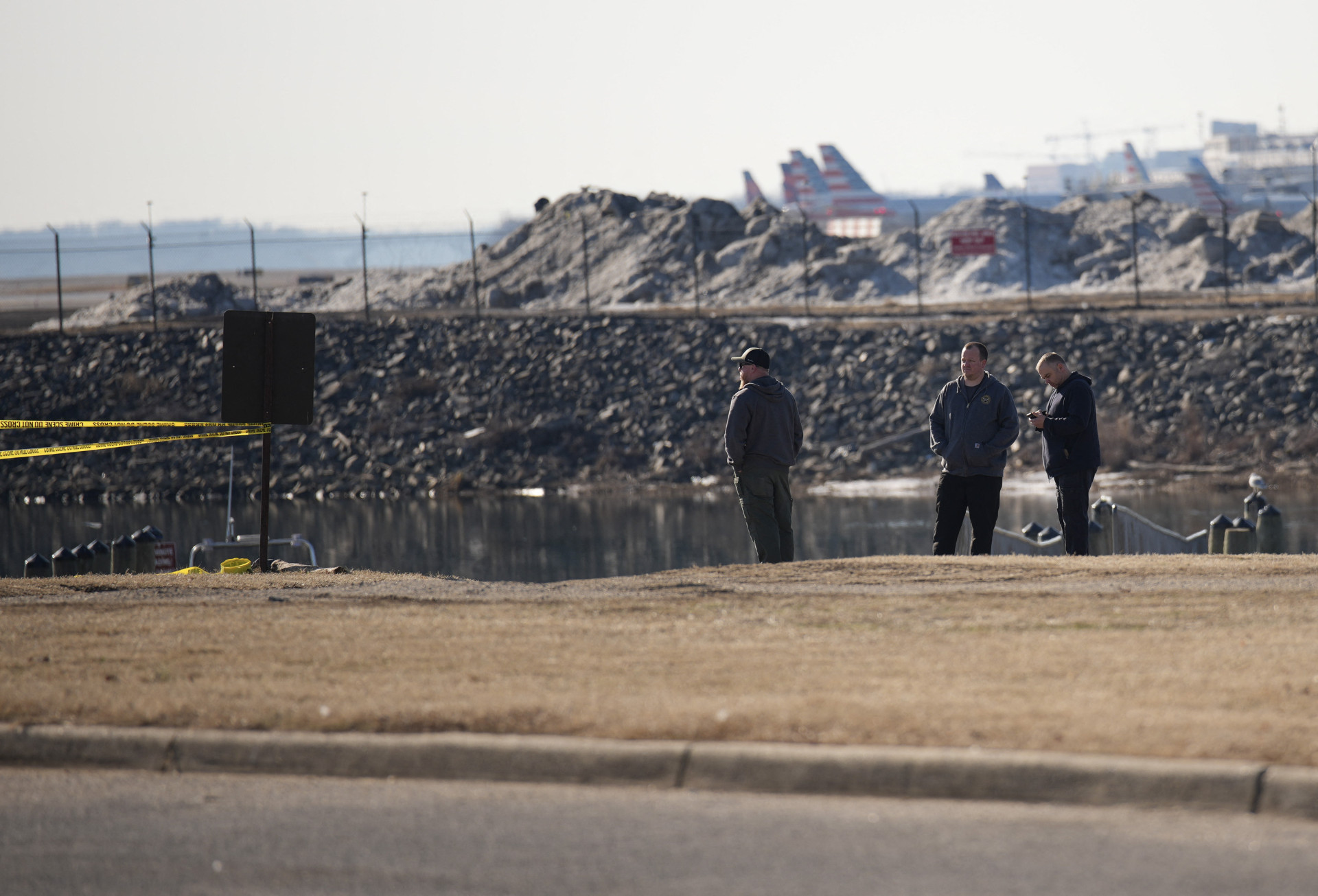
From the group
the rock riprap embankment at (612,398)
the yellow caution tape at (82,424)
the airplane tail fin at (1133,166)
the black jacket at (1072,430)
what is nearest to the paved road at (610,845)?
the black jacket at (1072,430)

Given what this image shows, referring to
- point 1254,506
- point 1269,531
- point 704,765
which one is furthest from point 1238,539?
point 704,765

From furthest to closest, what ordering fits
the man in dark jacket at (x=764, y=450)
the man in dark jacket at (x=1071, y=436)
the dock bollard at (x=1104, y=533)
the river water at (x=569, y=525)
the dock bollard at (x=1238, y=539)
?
1. the river water at (x=569, y=525)
2. the dock bollard at (x=1104, y=533)
3. the dock bollard at (x=1238, y=539)
4. the man in dark jacket at (x=764, y=450)
5. the man in dark jacket at (x=1071, y=436)

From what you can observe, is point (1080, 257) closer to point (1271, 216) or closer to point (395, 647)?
point (1271, 216)

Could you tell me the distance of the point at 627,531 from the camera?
2312 centimetres

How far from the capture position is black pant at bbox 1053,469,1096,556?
11.8 meters

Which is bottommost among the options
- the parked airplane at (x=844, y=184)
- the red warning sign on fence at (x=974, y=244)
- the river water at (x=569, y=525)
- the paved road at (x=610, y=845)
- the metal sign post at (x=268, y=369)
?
the river water at (x=569, y=525)

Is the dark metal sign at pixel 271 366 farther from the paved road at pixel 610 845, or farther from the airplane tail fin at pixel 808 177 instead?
the airplane tail fin at pixel 808 177

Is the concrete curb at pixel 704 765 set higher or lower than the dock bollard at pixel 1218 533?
higher

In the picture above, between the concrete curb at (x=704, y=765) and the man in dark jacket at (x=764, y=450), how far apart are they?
589cm

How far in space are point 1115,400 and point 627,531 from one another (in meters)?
13.0

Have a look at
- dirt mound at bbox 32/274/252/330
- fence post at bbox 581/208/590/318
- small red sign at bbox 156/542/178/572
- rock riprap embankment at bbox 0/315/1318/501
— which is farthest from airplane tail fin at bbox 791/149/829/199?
small red sign at bbox 156/542/178/572

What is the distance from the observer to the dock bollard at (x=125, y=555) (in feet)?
54.3

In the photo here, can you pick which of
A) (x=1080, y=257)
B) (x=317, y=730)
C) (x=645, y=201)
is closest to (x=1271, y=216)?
(x=1080, y=257)

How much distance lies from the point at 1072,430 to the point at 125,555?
1040 centimetres
